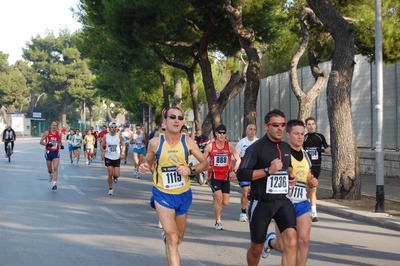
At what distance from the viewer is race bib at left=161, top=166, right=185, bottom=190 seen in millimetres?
6891

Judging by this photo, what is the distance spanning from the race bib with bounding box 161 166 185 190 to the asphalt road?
132cm

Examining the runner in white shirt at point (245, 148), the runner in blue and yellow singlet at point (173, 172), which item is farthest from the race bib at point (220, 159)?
the runner in blue and yellow singlet at point (173, 172)

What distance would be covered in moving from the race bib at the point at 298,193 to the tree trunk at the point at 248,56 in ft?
42.2

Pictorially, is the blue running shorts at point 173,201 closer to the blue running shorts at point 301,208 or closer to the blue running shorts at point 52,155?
the blue running shorts at point 301,208

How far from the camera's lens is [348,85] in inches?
577

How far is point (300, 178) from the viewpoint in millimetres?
6789

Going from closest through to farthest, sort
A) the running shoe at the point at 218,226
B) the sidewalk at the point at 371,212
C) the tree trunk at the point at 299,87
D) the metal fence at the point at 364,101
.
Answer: the running shoe at the point at 218,226 → the sidewalk at the point at 371,212 → the tree trunk at the point at 299,87 → the metal fence at the point at 364,101

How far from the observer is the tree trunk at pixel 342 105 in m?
14.6

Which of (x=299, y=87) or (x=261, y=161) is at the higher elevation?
(x=299, y=87)

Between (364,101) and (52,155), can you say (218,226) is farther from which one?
(364,101)

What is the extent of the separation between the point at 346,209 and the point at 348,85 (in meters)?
3.14

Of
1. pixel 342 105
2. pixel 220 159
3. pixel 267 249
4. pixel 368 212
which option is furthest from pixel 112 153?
pixel 267 249

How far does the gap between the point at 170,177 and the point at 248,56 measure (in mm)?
13364

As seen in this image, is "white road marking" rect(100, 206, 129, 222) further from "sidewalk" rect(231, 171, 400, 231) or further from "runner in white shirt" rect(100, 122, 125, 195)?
"sidewalk" rect(231, 171, 400, 231)
